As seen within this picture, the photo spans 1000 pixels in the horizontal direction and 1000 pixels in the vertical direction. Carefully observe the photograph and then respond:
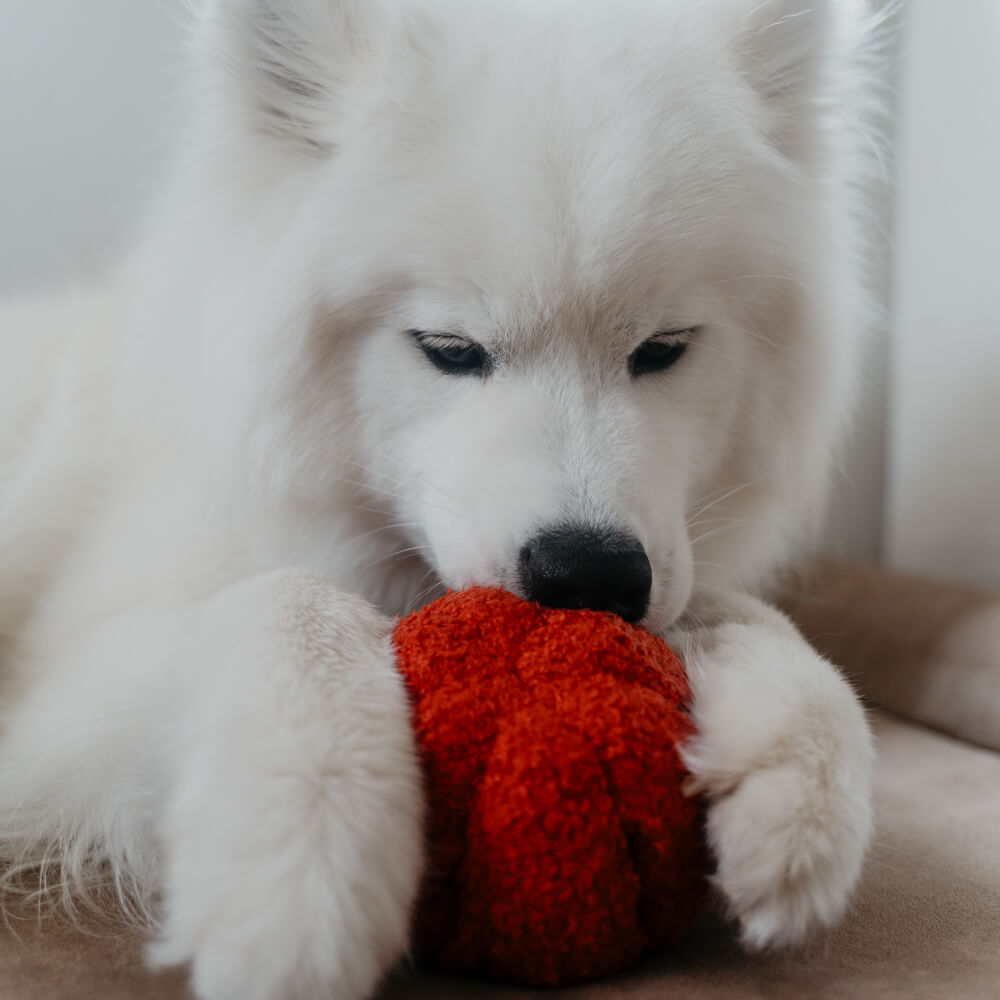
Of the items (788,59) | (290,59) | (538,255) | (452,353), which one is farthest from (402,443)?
(788,59)

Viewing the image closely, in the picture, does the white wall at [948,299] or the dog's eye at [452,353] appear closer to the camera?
the dog's eye at [452,353]

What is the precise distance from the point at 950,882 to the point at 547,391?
2.50 feet

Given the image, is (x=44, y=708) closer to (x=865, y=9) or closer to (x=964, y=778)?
(x=964, y=778)

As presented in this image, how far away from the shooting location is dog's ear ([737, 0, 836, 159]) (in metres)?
1.48

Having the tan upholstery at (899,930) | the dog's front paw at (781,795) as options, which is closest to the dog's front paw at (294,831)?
the tan upholstery at (899,930)

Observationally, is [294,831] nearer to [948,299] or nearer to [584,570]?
[584,570]

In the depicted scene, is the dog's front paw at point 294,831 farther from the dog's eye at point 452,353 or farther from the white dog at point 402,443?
the dog's eye at point 452,353

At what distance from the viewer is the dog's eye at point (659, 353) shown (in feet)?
4.43

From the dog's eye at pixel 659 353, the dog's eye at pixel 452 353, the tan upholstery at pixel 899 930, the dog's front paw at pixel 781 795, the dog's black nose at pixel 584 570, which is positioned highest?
the dog's eye at pixel 452 353

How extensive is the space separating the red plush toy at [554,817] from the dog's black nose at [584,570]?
0.42 feet

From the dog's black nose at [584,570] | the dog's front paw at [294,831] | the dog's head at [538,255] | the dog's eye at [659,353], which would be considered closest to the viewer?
the dog's front paw at [294,831]

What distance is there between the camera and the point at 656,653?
3.34ft

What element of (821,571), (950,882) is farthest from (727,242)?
(821,571)

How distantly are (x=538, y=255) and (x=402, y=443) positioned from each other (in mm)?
323
